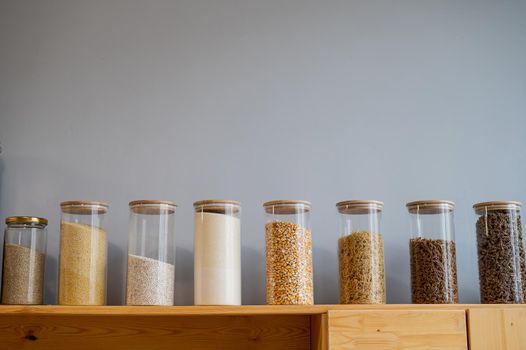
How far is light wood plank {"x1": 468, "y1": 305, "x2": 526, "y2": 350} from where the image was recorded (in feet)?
5.22

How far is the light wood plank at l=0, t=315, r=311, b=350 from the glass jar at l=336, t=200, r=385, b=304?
0.69ft

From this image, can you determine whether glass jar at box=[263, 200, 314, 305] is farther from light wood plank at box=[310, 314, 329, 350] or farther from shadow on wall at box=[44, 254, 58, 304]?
shadow on wall at box=[44, 254, 58, 304]

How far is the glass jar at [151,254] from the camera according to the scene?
157 centimetres

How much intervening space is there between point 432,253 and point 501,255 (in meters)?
0.19

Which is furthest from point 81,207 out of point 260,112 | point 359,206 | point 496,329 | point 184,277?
point 496,329

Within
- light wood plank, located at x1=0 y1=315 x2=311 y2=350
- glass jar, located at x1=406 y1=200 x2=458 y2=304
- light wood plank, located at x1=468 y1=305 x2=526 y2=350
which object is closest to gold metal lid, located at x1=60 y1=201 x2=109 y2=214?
light wood plank, located at x1=0 y1=315 x2=311 y2=350

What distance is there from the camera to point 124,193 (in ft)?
6.11

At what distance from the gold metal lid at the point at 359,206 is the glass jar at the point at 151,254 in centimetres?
48

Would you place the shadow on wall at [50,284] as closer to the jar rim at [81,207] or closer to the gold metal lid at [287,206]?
the jar rim at [81,207]

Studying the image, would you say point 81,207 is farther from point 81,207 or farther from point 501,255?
point 501,255

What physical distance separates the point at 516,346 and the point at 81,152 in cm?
136

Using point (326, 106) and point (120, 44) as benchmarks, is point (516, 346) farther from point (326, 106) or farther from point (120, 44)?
point (120, 44)

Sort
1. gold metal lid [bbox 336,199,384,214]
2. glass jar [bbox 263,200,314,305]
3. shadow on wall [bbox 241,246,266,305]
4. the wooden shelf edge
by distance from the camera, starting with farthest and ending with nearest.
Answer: shadow on wall [bbox 241,246,266,305]
gold metal lid [bbox 336,199,384,214]
glass jar [bbox 263,200,314,305]
the wooden shelf edge

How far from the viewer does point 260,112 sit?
1.96m
